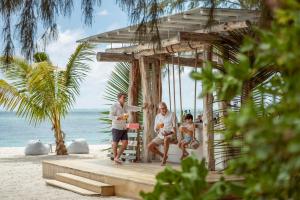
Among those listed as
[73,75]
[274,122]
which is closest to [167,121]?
[73,75]

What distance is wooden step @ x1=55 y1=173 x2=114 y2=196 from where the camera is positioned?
28.7ft

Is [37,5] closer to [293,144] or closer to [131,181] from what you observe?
[293,144]

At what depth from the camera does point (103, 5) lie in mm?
4008

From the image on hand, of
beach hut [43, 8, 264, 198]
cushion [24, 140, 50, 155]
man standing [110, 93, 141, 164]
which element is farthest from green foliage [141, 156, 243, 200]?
cushion [24, 140, 50, 155]

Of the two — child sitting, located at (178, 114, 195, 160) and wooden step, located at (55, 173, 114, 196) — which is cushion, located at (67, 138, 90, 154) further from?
child sitting, located at (178, 114, 195, 160)

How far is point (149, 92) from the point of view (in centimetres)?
1099

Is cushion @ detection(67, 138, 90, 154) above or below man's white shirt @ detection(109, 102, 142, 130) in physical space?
below

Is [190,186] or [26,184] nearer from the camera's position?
[190,186]

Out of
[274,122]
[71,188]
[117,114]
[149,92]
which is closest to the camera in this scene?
[274,122]

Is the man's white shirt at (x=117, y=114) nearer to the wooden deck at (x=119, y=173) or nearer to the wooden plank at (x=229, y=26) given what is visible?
the wooden deck at (x=119, y=173)

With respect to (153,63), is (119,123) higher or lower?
lower

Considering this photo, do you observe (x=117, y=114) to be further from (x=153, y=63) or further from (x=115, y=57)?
(x=115, y=57)

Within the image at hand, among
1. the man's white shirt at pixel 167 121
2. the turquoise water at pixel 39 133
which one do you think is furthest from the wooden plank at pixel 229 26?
the turquoise water at pixel 39 133

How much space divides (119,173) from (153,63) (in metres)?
2.70
